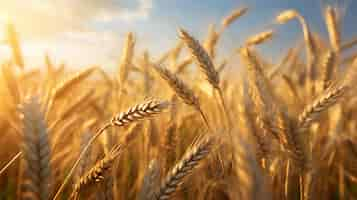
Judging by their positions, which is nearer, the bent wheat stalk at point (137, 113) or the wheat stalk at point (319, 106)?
the bent wheat stalk at point (137, 113)

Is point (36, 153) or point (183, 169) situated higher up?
point (36, 153)

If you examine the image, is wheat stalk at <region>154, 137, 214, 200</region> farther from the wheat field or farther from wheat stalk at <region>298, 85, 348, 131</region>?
wheat stalk at <region>298, 85, 348, 131</region>

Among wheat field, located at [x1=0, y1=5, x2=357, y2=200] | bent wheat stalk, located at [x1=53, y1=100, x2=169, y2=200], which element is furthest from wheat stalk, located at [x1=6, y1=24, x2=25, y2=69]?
bent wheat stalk, located at [x1=53, y1=100, x2=169, y2=200]

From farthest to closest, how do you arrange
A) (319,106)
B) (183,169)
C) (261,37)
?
1. (261,37)
2. (319,106)
3. (183,169)

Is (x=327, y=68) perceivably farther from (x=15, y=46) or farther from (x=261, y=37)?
(x=15, y=46)

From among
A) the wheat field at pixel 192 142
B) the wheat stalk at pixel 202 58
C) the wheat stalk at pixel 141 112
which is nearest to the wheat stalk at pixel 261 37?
the wheat field at pixel 192 142

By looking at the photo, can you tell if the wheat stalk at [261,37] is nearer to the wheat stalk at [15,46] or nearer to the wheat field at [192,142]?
the wheat field at [192,142]

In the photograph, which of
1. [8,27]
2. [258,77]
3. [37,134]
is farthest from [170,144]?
[8,27]

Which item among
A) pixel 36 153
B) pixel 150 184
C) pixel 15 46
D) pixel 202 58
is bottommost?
pixel 150 184

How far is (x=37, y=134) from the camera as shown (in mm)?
701

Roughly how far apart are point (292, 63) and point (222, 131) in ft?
10.9

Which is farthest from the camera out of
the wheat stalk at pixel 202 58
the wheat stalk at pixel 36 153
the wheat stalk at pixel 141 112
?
the wheat stalk at pixel 202 58

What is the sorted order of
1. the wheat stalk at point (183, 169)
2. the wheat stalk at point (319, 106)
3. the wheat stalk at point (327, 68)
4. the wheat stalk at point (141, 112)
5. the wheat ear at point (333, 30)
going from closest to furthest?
the wheat stalk at point (183, 169)
the wheat stalk at point (141, 112)
the wheat stalk at point (319, 106)
the wheat stalk at point (327, 68)
the wheat ear at point (333, 30)

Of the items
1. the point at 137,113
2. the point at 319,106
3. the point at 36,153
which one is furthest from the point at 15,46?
the point at 319,106
